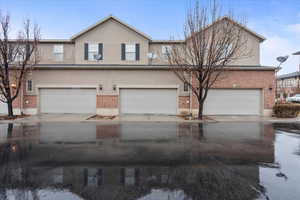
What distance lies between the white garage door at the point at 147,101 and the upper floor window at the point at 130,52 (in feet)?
15.3

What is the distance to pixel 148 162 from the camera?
17.2 ft

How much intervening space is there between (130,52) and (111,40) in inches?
95.6

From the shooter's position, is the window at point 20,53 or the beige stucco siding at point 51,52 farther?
the beige stucco siding at point 51,52

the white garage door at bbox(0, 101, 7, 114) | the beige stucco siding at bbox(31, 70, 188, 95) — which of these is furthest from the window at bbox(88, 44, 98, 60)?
the white garage door at bbox(0, 101, 7, 114)

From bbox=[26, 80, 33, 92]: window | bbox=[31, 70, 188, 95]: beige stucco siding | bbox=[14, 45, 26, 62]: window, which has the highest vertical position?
bbox=[14, 45, 26, 62]: window

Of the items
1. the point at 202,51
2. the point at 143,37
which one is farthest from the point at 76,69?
the point at 202,51

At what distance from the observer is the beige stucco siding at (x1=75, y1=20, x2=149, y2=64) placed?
19.4 m

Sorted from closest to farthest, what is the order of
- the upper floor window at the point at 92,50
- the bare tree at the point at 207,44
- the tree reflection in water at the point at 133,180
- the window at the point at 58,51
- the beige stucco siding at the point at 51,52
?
the tree reflection in water at the point at 133,180 → the bare tree at the point at 207,44 → the upper floor window at the point at 92,50 → the beige stucco siding at the point at 51,52 → the window at the point at 58,51

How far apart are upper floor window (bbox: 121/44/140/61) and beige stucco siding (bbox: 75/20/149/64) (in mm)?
329

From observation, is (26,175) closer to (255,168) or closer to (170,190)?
(170,190)

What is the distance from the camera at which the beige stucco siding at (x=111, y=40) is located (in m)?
19.4

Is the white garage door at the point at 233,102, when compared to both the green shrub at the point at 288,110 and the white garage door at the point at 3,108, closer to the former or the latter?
the green shrub at the point at 288,110

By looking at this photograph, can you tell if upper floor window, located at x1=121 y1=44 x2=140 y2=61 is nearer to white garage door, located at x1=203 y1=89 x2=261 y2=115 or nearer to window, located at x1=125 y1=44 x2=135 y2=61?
window, located at x1=125 y1=44 x2=135 y2=61

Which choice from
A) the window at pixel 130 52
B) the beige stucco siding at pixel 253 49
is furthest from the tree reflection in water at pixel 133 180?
the beige stucco siding at pixel 253 49
